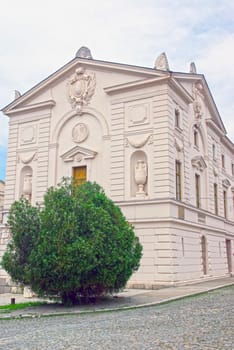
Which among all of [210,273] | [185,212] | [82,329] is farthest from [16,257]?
[210,273]

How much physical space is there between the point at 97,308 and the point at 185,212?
1146cm

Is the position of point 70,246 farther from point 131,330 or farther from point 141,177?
point 141,177

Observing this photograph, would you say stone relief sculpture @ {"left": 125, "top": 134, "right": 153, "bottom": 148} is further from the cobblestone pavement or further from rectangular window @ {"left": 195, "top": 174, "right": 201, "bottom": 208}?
the cobblestone pavement

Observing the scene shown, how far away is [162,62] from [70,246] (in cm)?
1472

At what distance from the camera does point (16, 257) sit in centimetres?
1478

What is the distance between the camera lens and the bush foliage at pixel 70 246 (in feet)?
45.6

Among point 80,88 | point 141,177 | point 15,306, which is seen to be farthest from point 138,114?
point 15,306

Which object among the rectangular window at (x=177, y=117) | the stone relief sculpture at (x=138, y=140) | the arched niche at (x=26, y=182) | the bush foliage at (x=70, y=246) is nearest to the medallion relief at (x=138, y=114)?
the stone relief sculpture at (x=138, y=140)

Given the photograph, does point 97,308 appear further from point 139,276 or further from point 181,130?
point 181,130

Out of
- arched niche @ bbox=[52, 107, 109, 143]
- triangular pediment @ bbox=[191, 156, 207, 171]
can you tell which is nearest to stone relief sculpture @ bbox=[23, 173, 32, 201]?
arched niche @ bbox=[52, 107, 109, 143]

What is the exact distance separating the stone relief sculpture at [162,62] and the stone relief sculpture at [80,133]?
563 centimetres

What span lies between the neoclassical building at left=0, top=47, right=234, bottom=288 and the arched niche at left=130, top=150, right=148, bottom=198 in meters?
0.06

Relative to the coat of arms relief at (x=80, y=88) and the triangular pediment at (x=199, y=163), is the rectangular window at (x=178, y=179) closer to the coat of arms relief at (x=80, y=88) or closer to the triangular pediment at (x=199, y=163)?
the triangular pediment at (x=199, y=163)

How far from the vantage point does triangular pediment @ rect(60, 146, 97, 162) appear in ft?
83.3
